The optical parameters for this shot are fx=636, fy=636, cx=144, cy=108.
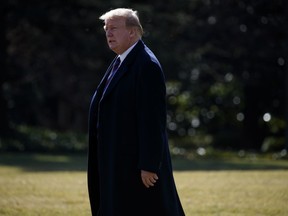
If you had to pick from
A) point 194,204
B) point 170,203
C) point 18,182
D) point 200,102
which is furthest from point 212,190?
point 200,102

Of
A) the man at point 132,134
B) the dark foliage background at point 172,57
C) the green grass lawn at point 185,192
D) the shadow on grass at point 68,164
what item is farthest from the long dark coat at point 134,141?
the dark foliage background at point 172,57

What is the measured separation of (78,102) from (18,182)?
1639cm

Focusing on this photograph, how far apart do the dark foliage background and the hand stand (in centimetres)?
1489

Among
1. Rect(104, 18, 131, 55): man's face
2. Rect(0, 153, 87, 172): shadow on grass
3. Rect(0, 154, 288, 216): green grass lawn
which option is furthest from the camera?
Rect(0, 153, 87, 172): shadow on grass

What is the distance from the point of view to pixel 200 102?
26.4 m

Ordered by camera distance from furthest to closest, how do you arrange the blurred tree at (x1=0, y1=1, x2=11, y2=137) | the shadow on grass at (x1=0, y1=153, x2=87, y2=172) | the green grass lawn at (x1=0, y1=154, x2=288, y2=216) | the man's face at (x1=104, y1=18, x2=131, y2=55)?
the blurred tree at (x1=0, y1=1, x2=11, y2=137), the shadow on grass at (x1=0, y1=153, x2=87, y2=172), the green grass lawn at (x1=0, y1=154, x2=288, y2=216), the man's face at (x1=104, y1=18, x2=131, y2=55)

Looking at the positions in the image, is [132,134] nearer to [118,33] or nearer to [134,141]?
[134,141]

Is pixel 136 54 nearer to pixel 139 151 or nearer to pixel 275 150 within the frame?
pixel 139 151

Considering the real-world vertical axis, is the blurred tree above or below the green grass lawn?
above

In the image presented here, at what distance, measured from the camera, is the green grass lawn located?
7.83m

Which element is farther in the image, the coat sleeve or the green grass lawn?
the green grass lawn

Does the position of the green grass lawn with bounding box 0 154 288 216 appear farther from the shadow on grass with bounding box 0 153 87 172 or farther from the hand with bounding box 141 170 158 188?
the hand with bounding box 141 170 158 188

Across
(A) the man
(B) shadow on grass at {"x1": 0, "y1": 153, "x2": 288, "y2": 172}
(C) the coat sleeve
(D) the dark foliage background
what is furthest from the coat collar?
(D) the dark foliage background

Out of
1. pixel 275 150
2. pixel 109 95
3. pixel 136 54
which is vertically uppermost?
pixel 136 54
